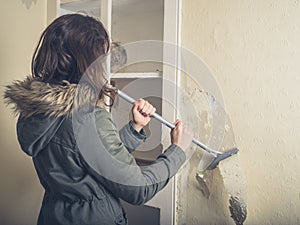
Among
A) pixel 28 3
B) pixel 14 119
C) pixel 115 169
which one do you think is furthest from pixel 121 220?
pixel 28 3

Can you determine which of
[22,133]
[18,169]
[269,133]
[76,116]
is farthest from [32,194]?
[269,133]

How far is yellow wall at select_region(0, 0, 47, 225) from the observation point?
124 centimetres

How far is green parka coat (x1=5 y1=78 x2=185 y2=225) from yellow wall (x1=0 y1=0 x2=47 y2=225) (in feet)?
1.93

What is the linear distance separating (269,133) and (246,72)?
0.59 ft

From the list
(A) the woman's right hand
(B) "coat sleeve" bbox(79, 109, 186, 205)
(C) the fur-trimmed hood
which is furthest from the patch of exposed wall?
(C) the fur-trimmed hood

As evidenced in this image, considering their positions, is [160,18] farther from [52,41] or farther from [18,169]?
[18,169]

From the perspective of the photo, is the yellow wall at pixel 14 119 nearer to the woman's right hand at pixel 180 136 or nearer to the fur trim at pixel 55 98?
the fur trim at pixel 55 98

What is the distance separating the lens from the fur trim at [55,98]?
26.1 inches

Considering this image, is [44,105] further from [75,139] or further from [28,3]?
[28,3]

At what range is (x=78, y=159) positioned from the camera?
0.68 metres

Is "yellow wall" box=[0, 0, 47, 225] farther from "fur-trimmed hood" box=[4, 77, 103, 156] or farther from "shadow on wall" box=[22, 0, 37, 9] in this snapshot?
"fur-trimmed hood" box=[4, 77, 103, 156]

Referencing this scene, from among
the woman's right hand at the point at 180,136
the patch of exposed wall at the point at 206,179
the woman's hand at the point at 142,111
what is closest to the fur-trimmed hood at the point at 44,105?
the woman's hand at the point at 142,111

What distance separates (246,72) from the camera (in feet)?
2.96

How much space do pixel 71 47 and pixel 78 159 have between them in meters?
0.24
